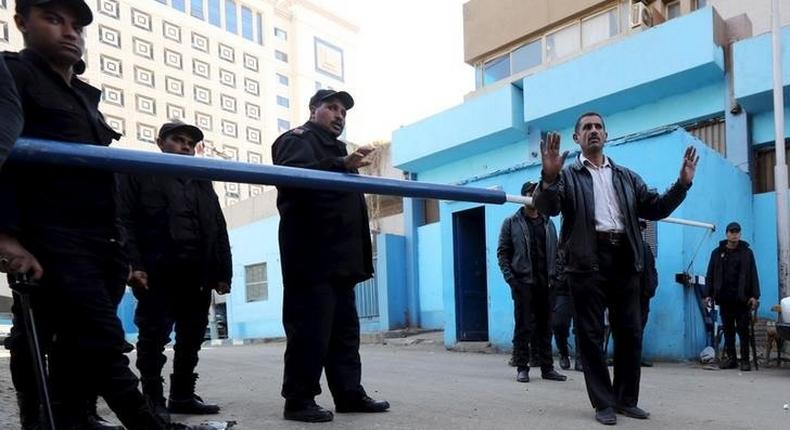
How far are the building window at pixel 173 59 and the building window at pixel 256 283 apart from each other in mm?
45266

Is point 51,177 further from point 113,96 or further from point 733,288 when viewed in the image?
point 113,96

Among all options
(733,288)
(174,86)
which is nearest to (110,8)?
(174,86)

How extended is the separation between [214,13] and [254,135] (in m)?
12.2

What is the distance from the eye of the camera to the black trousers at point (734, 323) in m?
8.00

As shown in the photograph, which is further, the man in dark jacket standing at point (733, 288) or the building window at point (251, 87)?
the building window at point (251, 87)

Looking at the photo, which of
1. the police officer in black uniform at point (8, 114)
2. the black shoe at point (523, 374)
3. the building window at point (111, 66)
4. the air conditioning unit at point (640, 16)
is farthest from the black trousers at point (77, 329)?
the building window at point (111, 66)

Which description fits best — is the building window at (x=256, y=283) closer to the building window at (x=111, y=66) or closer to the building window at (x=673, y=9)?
the building window at (x=673, y=9)

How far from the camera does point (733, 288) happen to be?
26.5 ft

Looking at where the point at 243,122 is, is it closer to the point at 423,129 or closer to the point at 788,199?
the point at 423,129

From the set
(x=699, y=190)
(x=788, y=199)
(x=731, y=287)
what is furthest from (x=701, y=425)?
(x=788, y=199)

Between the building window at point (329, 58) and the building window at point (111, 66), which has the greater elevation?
the building window at point (329, 58)

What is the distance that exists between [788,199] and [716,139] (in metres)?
1.89

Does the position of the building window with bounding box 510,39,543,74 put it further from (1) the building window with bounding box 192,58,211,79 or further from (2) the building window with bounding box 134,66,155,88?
(1) the building window with bounding box 192,58,211,79

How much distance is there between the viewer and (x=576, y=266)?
416cm
